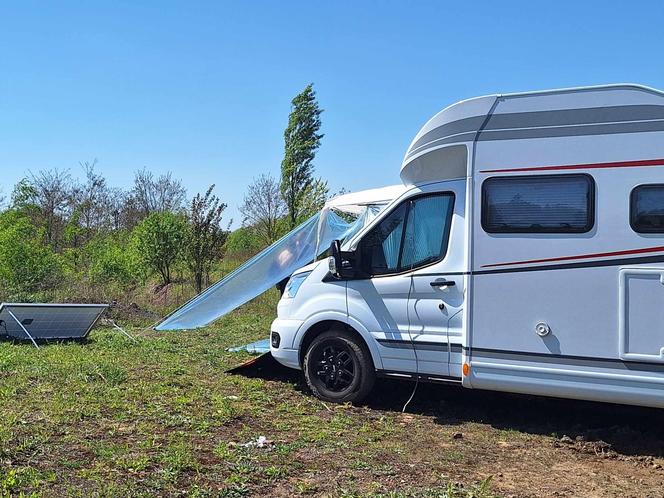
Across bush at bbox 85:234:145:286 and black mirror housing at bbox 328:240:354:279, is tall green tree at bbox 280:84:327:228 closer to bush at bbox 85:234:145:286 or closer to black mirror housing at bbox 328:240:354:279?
bush at bbox 85:234:145:286

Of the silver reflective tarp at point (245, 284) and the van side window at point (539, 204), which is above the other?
the van side window at point (539, 204)

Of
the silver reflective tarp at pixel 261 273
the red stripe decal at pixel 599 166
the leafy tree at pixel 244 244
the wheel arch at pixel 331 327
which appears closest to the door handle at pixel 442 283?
the wheel arch at pixel 331 327

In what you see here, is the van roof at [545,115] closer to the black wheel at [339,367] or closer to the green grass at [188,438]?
the black wheel at [339,367]

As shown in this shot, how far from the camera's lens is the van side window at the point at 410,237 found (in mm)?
5992

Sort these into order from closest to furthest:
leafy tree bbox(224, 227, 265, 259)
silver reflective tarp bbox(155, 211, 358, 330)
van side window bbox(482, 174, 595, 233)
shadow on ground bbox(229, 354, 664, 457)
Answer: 1. van side window bbox(482, 174, 595, 233)
2. shadow on ground bbox(229, 354, 664, 457)
3. silver reflective tarp bbox(155, 211, 358, 330)
4. leafy tree bbox(224, 227, 265, 259)

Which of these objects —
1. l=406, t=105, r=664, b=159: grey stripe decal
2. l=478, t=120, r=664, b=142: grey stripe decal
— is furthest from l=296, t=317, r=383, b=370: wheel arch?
l=478, t=120, r=664, b=142: grey stripe decal

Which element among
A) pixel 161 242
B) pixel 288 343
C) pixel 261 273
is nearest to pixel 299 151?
pixel 161 242

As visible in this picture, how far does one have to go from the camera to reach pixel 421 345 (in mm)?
5977

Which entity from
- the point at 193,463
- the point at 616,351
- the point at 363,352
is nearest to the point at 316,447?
the point at 193,463

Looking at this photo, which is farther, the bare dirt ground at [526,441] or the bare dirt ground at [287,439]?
the bare dirt ground at [526,441]

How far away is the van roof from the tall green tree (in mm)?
15236

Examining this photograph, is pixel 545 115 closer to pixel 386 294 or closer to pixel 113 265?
pixel 386 294

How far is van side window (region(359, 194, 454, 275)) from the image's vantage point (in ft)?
19.7

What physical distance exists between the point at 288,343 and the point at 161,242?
1165cm
